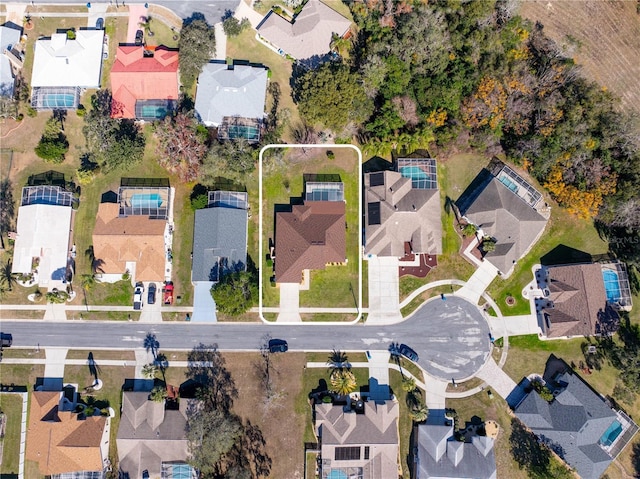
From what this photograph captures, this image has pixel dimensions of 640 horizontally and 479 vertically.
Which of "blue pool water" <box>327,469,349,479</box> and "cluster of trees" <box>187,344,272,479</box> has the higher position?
"cluster of trees" <box>187,344,272,479</box>

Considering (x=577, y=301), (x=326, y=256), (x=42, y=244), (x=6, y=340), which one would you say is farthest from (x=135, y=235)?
(x=577, y=301)

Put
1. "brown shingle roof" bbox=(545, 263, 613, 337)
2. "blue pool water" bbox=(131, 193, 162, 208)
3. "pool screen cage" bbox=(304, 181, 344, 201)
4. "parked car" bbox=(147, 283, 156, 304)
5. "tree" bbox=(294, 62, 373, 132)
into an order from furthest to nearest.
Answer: "pool screen cage" bbox=(304, 181, 344, 201)
"blue pool water" bbox=(131, 193, 162, 208)
"parked car" bbox=(147, 283, 156, 304)
"brown shingle roof" bbox=(545, 263, 613, 337)
"tree" bbox=(294, 62, 373, 132)

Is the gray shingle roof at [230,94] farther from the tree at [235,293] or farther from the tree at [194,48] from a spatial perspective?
the tree at [235,293]

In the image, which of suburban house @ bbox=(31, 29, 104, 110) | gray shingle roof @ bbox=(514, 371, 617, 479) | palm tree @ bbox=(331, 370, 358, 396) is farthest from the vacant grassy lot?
suburban house @ bbox=(31, 29, 104, 110)

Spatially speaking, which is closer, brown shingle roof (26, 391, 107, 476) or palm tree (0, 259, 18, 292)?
brown shingle roof (26, 391, 107, 476)

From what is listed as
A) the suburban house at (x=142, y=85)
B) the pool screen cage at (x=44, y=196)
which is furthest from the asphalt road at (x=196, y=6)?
the pool screen cage at (x=44, y=196)

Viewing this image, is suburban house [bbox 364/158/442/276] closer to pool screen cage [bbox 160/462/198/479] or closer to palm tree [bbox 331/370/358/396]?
palm tree [bbox 331/370/358/396]

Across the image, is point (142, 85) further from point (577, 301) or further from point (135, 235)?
point (577, 301)

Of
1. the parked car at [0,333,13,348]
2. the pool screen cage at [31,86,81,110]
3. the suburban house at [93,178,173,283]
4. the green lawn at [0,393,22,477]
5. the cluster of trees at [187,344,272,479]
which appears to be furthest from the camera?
the pool screen cage at [31,86,81,110]
